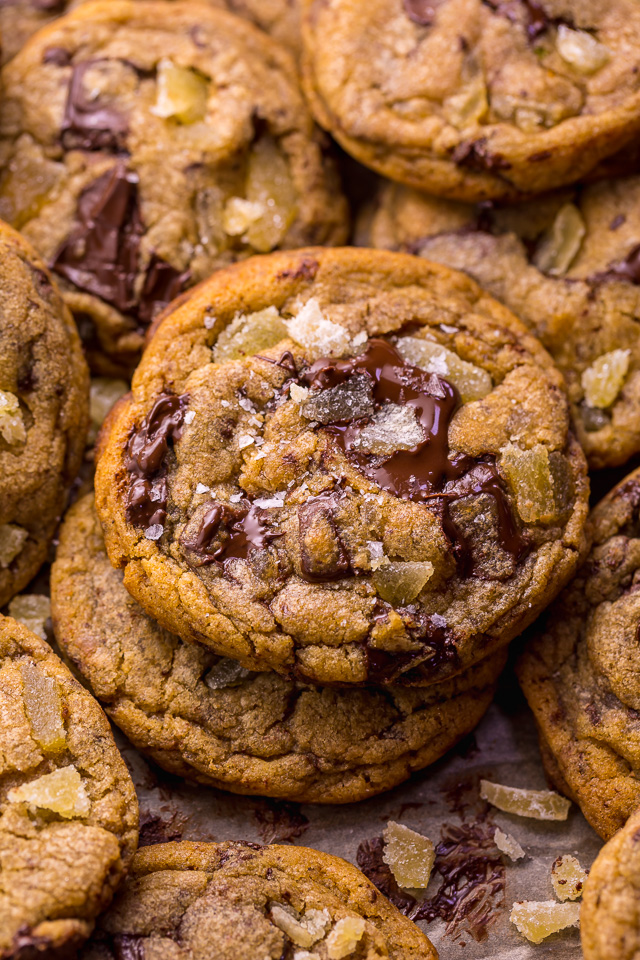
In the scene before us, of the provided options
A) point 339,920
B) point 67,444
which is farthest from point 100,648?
point 339,920

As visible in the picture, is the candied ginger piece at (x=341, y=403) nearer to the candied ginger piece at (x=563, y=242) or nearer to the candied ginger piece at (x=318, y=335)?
the candied ginger piece at (x=318, y=335)

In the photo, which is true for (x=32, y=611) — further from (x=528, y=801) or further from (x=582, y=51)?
(x=582, y=51)

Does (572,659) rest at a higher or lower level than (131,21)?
lower

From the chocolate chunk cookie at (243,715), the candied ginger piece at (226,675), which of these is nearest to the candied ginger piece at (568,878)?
the chocolate chunk cookie at (243,715)

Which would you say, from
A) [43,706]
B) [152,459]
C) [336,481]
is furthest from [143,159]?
[43,706]

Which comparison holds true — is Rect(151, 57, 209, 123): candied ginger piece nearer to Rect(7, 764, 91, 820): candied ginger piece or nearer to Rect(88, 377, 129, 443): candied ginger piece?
Rect(88, 377, 129, 443): candied ginger piece

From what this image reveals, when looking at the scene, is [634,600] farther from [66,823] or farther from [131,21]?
[131,21]
